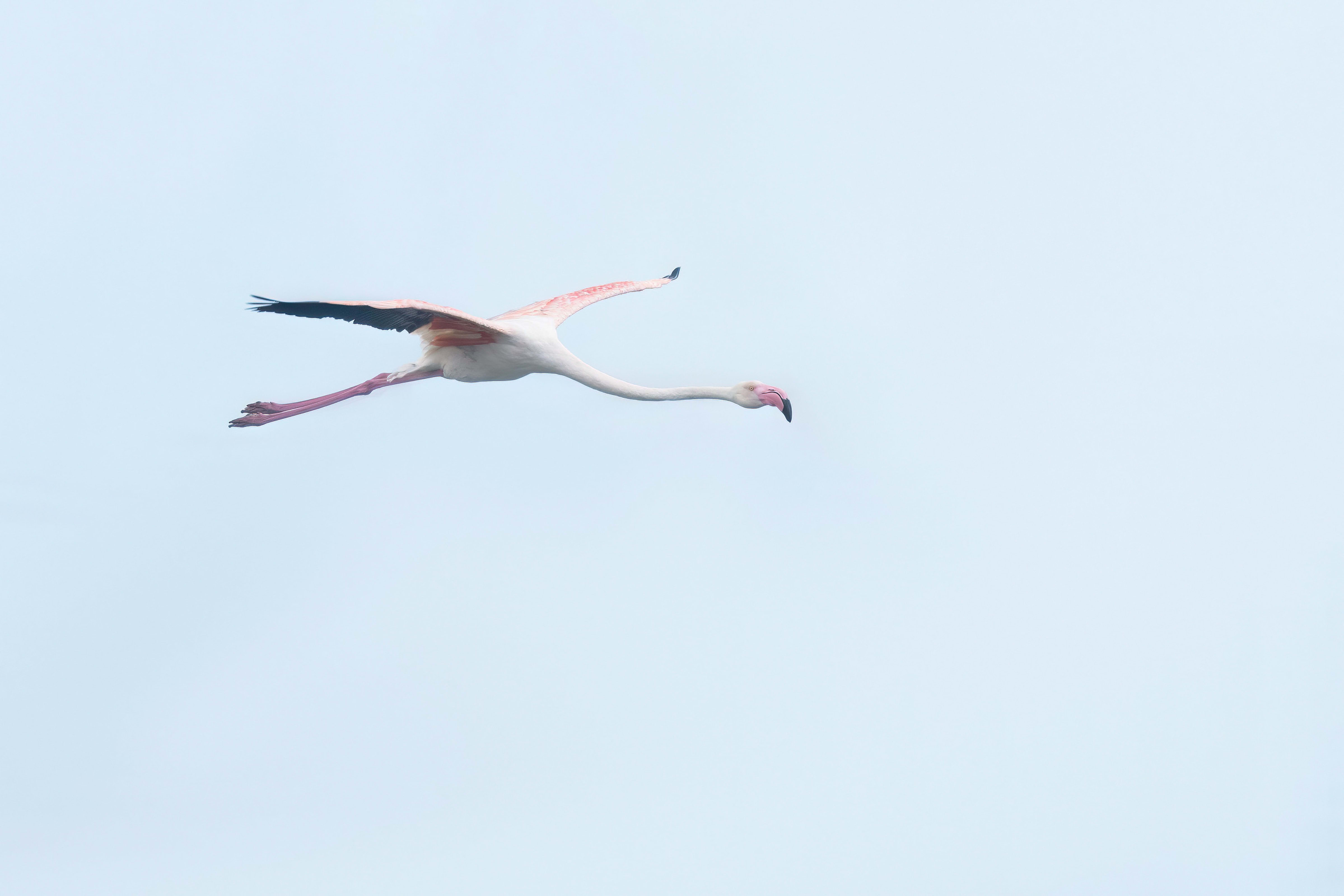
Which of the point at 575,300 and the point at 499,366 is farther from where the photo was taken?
the point at 575,300

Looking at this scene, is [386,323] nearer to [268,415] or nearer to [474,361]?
[474,361]

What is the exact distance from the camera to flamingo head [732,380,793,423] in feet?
55.4

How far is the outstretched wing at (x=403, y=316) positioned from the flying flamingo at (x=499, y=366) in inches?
0.8

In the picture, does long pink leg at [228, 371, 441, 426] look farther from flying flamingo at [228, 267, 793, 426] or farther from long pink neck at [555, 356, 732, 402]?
long pink neck at [555, 356, 732, 402]

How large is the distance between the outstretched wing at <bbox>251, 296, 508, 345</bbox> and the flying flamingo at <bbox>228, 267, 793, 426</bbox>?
20 mm

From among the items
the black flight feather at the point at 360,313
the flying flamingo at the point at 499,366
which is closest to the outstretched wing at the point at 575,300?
the flying flamingo at the point at 499,366

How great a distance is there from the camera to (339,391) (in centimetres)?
1897

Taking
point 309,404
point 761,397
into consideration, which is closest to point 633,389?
point 761,397

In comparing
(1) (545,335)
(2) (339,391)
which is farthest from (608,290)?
(2) (339,391)

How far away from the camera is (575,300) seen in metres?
20.3

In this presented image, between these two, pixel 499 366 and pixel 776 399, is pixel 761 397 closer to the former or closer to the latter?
pixel 776 399

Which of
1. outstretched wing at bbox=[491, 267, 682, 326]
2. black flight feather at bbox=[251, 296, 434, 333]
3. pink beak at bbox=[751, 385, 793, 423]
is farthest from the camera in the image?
outstretched wing at bbox=[491, 267, 682, 326]

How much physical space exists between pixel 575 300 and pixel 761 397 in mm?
4362

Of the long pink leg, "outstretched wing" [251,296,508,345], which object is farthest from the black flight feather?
the long pink leg
